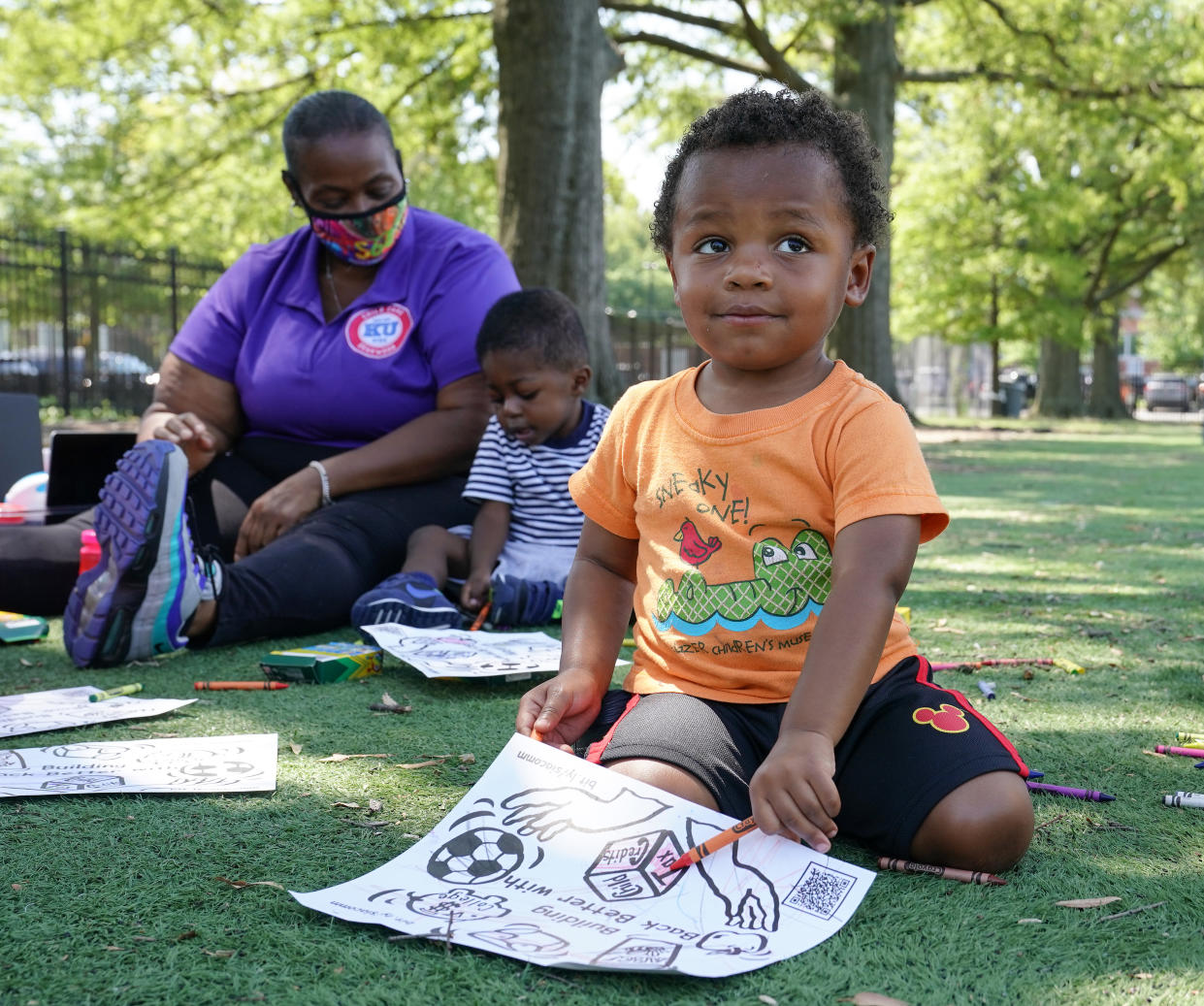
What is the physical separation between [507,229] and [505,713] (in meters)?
5.60

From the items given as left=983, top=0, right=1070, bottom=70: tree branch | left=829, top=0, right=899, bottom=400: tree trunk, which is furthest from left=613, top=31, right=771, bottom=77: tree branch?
left=983, top=0, right=1070, bottom=70: tree branch

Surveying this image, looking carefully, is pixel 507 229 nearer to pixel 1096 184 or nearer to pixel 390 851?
pixel 390 851

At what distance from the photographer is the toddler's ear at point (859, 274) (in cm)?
194

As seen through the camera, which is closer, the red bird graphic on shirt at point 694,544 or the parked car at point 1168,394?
the red bird graphic on shirt at point 694,544

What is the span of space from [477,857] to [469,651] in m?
1.36

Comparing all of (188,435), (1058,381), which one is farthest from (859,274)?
(1058,381)

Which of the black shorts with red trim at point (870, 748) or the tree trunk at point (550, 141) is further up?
the tree trunk at point (550, 141)

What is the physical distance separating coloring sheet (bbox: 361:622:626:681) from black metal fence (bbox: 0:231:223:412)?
13265 mm

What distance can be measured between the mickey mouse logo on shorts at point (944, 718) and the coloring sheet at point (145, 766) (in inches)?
43.1

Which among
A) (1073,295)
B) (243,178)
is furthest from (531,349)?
(1073,295)

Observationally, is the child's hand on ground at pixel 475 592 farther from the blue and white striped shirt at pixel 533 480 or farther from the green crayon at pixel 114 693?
the green crayon at pixel 114 693

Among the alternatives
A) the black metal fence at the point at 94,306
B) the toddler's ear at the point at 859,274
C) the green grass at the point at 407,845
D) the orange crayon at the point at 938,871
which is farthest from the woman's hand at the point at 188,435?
the black metal fence at the point at 94,306

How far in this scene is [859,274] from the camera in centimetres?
198

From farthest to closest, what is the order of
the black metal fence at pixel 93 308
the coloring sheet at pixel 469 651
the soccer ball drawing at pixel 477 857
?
1. the black metal fence at pixel 93 308
2. the coloring sheet at pixel 469 651
3. the soccer ball drawing at pixel 477 857
